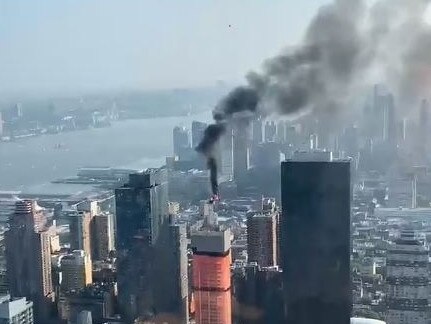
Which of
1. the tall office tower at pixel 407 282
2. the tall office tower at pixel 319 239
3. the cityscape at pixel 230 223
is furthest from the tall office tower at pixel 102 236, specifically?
the tall office tower at pixel 407 282

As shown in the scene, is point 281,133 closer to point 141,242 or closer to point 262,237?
point 262,237

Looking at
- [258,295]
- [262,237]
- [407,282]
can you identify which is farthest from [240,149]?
[407,282]

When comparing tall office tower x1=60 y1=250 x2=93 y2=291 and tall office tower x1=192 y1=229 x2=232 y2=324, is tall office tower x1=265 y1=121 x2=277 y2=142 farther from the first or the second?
tall office tower x1=60 y1=250 x2=93 y2=291

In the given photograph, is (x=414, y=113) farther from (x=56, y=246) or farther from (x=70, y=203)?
(x=70, y=203)

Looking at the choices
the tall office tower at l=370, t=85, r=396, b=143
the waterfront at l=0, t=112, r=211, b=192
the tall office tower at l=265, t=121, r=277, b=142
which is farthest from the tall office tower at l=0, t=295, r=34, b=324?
the tall office tower at l=370, t=85, r=396, b=143

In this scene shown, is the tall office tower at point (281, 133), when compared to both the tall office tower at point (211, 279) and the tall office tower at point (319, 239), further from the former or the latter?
the tall office tower at point (211, 279)
